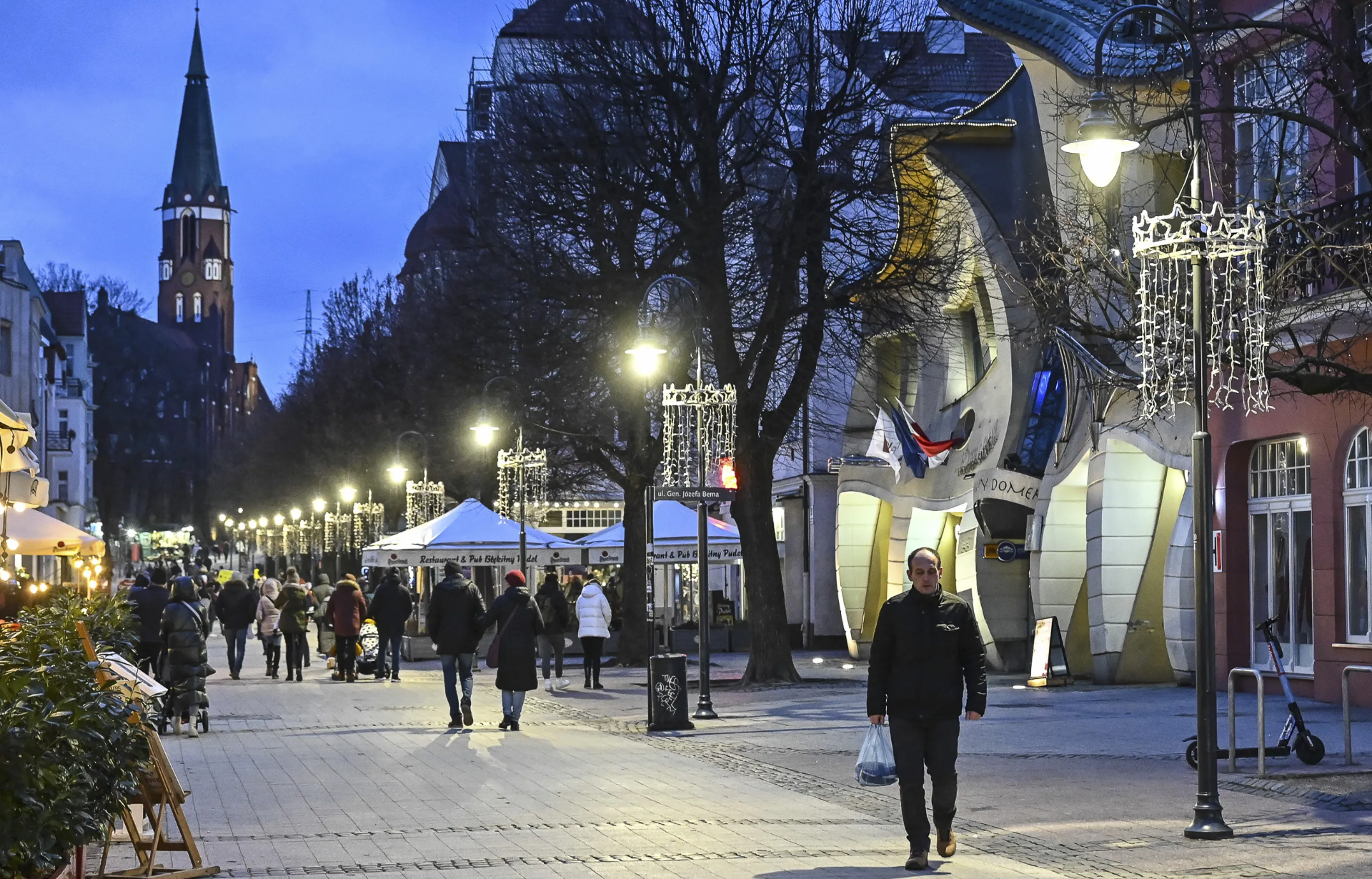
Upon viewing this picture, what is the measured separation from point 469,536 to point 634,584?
12.0 feet

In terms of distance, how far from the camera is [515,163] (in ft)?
98.2

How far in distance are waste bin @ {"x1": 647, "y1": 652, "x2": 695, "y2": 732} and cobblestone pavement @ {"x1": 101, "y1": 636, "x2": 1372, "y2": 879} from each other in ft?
1.41

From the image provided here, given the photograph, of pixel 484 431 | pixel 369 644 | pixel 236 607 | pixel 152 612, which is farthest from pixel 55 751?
pixel 484 431

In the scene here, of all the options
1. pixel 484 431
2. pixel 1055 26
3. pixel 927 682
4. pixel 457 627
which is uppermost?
pixel 1055 26

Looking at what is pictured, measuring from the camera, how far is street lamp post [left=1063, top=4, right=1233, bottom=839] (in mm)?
12172

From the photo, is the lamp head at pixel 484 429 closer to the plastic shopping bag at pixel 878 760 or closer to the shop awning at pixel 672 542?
the shop awning at pixel 672 542

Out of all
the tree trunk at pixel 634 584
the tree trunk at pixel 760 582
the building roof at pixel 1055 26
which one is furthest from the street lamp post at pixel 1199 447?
the tree trunk at pixel 634 584

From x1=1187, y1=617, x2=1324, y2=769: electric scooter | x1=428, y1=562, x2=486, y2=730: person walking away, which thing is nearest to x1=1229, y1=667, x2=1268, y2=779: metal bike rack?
x1=1187, y1=617, x2=1324, y2=769: electric scooter

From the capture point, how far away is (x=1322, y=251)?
15656mm

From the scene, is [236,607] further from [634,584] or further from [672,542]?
[672,542]

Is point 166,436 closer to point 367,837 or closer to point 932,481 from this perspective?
point 932,481

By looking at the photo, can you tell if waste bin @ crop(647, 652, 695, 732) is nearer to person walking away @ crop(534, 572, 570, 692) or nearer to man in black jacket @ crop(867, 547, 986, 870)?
person walking away @ crop(534, 572, 570, 692)

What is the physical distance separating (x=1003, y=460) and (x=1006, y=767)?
16.1m

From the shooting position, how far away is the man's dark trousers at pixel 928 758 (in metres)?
11.1
